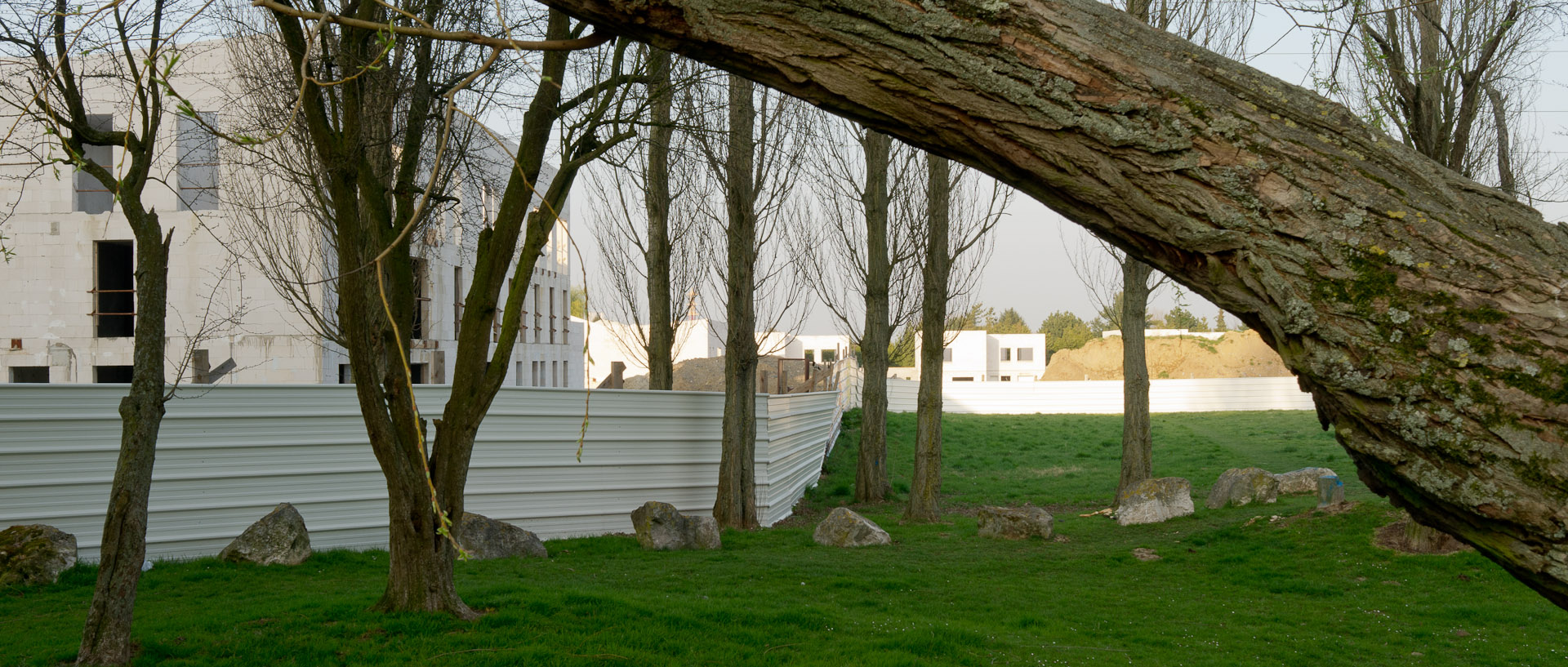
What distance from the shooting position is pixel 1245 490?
1257 cm

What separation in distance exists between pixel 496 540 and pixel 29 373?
14.5 metres

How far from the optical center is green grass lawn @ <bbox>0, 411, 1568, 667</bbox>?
5.38 meters

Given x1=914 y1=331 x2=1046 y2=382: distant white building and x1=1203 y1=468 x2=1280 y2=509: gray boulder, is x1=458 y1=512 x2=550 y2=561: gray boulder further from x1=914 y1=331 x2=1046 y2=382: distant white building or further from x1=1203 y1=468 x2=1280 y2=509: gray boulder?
x1=914 y1=331 x2=1046 y2=382: distant white building

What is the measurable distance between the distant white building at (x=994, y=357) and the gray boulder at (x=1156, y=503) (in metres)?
44.6

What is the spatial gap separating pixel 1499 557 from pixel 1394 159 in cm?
54

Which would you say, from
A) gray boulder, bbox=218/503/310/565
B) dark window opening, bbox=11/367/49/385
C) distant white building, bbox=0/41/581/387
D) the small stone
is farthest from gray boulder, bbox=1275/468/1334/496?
dark window opening, bbox=11/367/49/385

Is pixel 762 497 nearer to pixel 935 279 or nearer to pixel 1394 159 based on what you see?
pixel 935 279

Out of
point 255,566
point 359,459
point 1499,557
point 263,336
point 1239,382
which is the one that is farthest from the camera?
point 1239,382

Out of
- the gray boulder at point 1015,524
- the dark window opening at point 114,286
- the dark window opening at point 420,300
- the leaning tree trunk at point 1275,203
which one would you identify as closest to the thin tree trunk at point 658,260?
the gray boulder at point 1015,524

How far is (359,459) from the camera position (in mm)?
10047

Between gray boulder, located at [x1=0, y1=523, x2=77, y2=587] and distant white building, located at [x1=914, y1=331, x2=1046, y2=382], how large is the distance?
2025 inches

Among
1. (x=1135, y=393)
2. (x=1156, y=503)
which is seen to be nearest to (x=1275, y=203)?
(x=1156, y=503)

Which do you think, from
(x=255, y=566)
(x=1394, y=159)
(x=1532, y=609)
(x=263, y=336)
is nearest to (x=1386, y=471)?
(x=1394, y=159)

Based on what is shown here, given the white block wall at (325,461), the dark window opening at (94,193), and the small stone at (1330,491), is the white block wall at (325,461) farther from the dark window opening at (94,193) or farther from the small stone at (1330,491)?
the dark window opening at (94,193)
